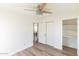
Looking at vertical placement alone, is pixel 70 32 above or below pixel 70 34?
above

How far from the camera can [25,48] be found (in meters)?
4.92

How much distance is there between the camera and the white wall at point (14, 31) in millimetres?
3732

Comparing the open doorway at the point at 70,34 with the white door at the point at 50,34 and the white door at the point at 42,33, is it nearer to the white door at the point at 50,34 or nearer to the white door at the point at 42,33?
the white door at the point at 50,34

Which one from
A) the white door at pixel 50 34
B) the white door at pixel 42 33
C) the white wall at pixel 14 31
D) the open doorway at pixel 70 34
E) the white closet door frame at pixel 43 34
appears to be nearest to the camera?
the white wall at pixel 14 31

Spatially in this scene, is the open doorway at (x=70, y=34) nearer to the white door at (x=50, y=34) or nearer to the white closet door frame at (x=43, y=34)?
the white door at (x=50, y=34)

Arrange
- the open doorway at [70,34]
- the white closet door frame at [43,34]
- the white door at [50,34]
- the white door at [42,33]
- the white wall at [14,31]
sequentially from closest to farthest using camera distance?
the white wall at [14,31], the open doorway at [70,34], the white door at [50,34], the white closet door frame at [43,34], the white door at [42,33]

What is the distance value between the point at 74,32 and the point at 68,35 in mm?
455

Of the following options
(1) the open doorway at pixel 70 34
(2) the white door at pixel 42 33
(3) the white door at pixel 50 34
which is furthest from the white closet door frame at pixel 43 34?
(1) the open doorway at pixel 70 34

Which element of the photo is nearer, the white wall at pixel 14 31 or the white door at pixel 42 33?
the white wall at pixel 14 31

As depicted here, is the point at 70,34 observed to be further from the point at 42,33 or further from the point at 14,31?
the point at 14,31

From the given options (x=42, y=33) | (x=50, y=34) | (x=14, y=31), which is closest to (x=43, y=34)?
(x=42, y=33)

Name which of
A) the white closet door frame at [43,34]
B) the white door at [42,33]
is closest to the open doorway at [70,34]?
the white closet door frame at [43,34]

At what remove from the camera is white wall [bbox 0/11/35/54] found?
3.73 m

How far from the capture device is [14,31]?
425cm
